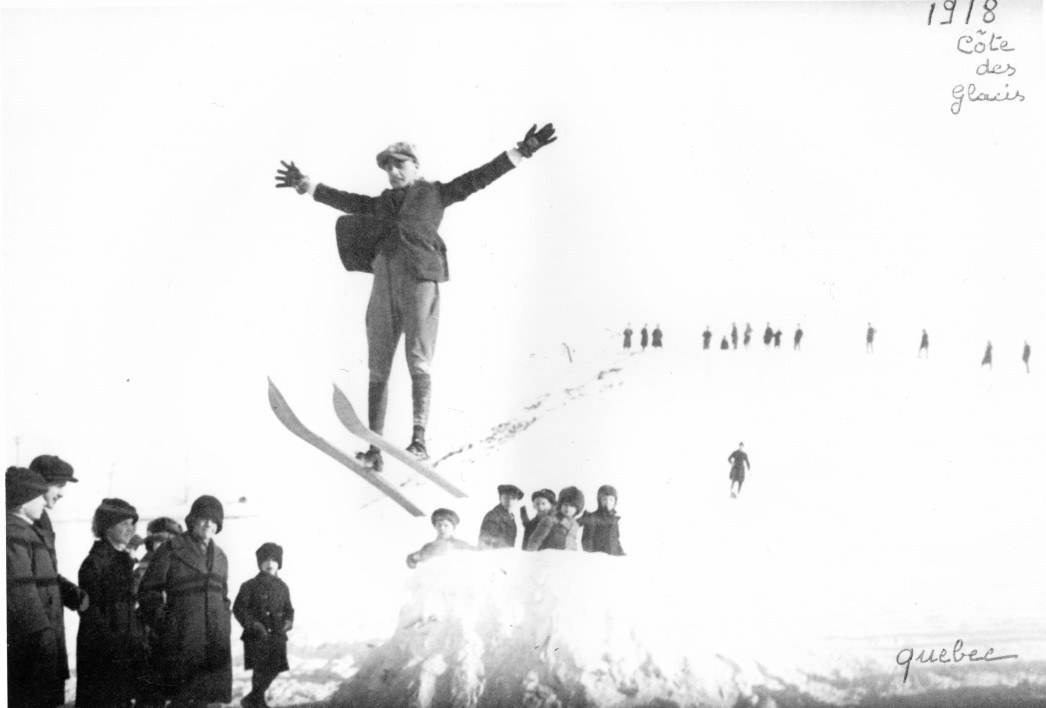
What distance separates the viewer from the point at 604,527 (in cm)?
342

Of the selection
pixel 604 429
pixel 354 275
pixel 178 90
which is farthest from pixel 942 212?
pixel 178 90

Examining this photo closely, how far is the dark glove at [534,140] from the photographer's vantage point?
3.43 m

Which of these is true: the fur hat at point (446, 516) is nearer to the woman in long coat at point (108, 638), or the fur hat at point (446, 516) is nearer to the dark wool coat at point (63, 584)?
the woman in long coat at point (108, 638)

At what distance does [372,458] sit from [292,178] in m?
0.80

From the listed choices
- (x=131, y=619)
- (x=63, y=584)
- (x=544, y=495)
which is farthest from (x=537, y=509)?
(x=63, y=584)

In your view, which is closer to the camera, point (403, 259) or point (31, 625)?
point (31, 625)

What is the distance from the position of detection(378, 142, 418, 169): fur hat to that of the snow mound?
110 cm

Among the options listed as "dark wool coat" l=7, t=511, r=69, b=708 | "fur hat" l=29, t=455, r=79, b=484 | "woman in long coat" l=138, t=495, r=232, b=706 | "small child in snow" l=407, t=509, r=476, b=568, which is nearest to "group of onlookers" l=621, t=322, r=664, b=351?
"small child in snow" l=407, t=509, r=476, b=568

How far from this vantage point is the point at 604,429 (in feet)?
11.3

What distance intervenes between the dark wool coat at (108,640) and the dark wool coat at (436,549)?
2.48ft

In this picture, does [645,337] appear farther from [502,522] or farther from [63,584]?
[63,584]

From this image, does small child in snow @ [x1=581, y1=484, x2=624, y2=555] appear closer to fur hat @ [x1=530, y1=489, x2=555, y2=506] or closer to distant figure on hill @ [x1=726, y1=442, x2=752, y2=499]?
fur hat @ [x1=530, y1=489, x2=555, y2=506]

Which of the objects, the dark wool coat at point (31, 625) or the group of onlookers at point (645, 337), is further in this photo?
the group of onlookers at point (645, 337)

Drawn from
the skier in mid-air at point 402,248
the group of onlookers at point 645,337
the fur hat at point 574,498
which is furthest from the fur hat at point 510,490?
the group of onlookers at point 645,337
